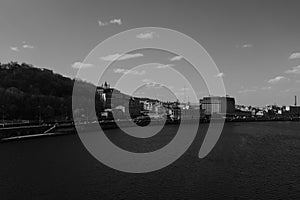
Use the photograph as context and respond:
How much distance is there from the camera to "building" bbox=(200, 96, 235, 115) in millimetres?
133125

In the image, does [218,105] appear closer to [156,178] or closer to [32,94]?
[32,94]

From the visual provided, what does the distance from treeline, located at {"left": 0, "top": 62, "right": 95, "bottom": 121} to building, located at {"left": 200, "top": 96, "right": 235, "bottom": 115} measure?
74497 mm

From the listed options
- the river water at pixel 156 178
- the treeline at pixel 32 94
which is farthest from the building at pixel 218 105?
Answer: the river water at pixel 156 178

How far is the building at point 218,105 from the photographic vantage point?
133125mm

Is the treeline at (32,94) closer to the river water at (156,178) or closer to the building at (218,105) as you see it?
the river water at (156,178)

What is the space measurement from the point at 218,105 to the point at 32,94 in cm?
9473

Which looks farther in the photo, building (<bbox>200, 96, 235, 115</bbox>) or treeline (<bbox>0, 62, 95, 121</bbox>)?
building (<bbox>200, 96, 235, 115</bbox>)

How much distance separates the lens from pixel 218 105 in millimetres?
134125

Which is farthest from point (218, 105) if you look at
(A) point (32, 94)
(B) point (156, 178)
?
(B) point (156, 178)

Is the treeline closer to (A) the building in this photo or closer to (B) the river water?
(B) the river water

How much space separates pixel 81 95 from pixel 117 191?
5446 centimetres

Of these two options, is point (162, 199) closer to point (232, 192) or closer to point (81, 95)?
point (232, 192)

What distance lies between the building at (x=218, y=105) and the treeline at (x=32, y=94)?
74497mm

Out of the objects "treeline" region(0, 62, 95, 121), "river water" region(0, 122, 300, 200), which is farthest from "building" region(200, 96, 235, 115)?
"river water" region(0, 122, 300, 200)
